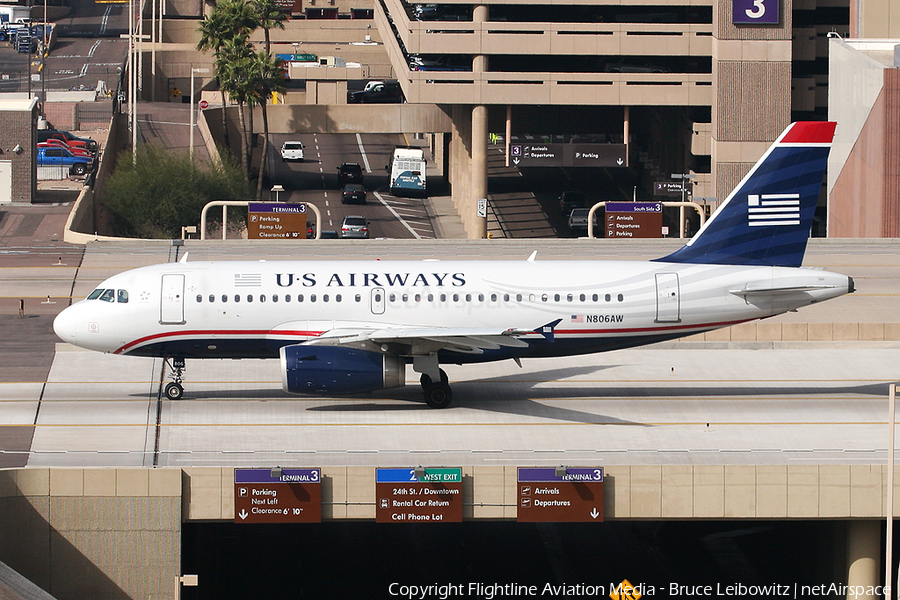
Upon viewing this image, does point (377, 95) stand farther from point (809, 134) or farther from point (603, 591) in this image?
point (603, 591)

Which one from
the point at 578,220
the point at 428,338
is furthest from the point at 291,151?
the point at 428,338

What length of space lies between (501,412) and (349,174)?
84.5 meters

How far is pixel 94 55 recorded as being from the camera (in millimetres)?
165125

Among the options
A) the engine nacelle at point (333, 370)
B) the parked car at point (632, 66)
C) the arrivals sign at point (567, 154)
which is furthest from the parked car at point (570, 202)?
the engine nacelle at point (333, 370)

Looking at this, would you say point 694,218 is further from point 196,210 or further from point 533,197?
point 196,210

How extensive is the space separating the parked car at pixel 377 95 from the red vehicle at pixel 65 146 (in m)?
33.9

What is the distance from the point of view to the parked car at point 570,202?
117875 millimetres

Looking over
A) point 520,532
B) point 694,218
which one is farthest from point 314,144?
point 520,532

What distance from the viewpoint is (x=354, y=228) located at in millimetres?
100625

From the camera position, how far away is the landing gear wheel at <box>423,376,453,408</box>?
147 feet

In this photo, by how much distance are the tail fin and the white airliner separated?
1.13ft

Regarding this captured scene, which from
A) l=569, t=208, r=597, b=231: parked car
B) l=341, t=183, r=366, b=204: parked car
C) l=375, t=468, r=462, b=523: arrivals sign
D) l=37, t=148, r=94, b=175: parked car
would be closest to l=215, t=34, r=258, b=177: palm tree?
l=341, t=183, r=366, b=204: parked car

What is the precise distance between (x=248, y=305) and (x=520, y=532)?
1259cm

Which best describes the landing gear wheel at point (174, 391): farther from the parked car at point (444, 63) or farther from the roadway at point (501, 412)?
the parked car at point (444, 63)
